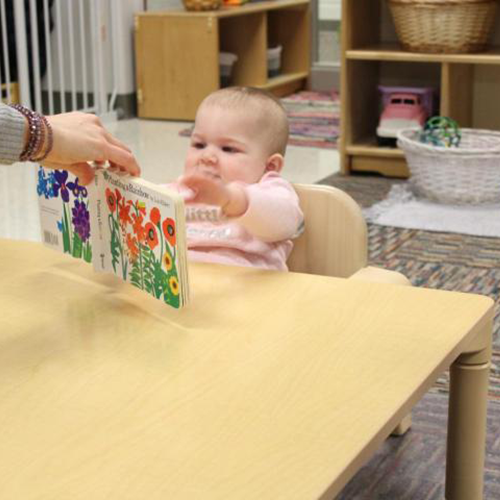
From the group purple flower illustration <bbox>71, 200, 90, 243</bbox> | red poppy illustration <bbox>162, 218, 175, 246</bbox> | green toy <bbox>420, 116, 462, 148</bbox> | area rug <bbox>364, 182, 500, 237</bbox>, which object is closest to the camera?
red poppy illustration <bbox>162, 218, 175, 246</bbox>

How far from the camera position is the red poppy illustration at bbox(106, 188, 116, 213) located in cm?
121

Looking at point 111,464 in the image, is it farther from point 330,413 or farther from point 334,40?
point 334,40

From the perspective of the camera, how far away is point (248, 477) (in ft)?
2.48

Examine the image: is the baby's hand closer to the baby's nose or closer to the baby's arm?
the baby's arm

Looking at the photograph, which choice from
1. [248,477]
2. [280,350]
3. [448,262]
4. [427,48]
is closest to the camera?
[248,477]

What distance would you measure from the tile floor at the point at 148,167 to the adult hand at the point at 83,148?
1745mm

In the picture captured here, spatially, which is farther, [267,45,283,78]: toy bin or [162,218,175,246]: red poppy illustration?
[267,45,283,78]: toy bin

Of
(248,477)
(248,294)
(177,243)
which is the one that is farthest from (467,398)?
(248,477)

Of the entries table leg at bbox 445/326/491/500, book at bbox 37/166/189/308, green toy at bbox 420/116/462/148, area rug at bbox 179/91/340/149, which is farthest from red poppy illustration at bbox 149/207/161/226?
area rug at bbox 179/91/340/149

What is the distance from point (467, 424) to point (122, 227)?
1.55 ft

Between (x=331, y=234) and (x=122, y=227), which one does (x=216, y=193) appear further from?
(x=331, y=234)

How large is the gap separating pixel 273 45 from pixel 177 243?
16.8 feet

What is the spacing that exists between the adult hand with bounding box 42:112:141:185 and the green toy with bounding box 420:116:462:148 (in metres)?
2.21

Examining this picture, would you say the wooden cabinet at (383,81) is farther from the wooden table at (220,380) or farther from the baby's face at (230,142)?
the wooden table at (220,380)
